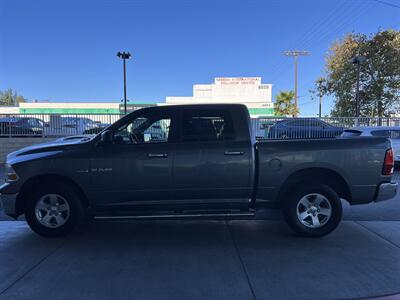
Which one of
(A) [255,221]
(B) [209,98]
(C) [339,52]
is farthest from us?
(B) [209,98]

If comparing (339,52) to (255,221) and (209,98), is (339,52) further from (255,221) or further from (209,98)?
(209,98)

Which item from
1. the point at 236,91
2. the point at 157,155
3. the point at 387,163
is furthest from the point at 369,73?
the point at 236,91

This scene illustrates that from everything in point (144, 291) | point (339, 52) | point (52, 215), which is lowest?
point (144, 291)

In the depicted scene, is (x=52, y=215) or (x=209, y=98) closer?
(x=52, y=215)

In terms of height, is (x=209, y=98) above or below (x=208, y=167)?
above

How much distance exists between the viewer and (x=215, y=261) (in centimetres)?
499

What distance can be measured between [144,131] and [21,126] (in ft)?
43.1

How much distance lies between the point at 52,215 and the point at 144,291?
2.43 m

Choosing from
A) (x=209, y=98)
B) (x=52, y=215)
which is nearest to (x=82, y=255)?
(x=52, y=215)

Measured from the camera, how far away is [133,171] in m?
5.72

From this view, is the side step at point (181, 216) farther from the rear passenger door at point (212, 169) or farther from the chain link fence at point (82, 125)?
the chain link fence at point (82, 125)

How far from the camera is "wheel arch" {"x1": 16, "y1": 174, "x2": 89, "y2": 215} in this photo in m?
5.77

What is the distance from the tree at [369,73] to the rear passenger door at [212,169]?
2715 cm

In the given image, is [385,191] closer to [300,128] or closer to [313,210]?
[313,210]
